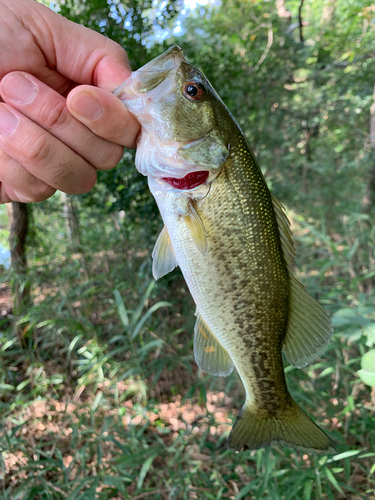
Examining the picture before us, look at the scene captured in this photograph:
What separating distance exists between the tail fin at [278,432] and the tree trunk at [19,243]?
2825 millimetres

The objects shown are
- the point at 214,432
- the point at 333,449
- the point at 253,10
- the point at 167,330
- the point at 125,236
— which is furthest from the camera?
the point at 253,10

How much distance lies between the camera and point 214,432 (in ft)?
9.64

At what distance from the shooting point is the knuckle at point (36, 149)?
1268mm

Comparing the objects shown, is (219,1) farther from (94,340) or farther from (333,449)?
(333,449)

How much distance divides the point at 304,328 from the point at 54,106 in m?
1.64

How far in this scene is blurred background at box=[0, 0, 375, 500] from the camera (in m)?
2.29

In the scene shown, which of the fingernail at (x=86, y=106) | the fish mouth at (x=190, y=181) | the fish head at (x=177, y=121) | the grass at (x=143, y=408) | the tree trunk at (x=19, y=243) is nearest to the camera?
the fingernail at (x=86, y=106)

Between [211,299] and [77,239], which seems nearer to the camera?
[211,299]

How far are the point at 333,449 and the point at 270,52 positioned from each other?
582 centimetres

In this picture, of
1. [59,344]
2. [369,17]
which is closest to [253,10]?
[369,17]

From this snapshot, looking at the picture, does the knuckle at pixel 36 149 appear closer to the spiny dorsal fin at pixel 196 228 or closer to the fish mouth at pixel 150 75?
the fish mouth at pixel 150 75

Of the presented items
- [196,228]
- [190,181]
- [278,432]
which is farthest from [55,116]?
[278,432]

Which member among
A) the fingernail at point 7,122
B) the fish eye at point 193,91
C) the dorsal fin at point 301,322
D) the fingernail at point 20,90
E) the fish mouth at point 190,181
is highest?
the fish eye at point 193,91

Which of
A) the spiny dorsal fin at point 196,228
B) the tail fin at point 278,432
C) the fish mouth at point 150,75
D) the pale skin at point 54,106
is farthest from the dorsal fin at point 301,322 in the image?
the pale skin at point 54,106
